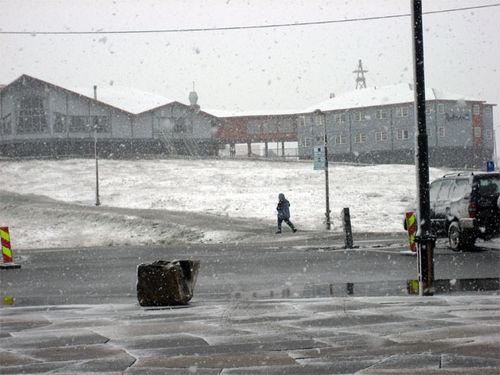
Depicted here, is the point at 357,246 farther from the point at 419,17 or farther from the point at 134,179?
the point at 134,179

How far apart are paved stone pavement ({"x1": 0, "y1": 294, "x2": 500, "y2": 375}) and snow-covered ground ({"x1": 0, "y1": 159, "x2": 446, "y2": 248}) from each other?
2342 cm

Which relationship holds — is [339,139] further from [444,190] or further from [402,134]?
[444,190]

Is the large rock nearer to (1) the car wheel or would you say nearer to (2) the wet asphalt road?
(2) the wet asphalt road

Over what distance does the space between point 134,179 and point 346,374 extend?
63624 millimetres

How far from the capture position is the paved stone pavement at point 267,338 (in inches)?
270

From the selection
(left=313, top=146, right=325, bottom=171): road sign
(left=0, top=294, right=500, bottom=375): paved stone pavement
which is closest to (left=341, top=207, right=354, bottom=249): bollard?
(left=0, top=294, right=500, bottom=375): paved stone pavement

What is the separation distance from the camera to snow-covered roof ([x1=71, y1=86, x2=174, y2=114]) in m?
87.1

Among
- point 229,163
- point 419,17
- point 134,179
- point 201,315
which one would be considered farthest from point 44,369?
point 229,163

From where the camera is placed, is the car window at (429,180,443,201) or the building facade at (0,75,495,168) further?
the building facade at (0,75,495,168)

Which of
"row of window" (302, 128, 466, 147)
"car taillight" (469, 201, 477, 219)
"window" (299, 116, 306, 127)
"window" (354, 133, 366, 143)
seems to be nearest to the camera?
"car taillight" (469, 201, 477, 219)

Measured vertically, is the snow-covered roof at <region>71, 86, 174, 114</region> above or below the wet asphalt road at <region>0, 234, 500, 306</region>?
above

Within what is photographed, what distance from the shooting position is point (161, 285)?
39.6 ft

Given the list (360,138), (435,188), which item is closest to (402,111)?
(360,138)

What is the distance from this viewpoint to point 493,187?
20703mm
